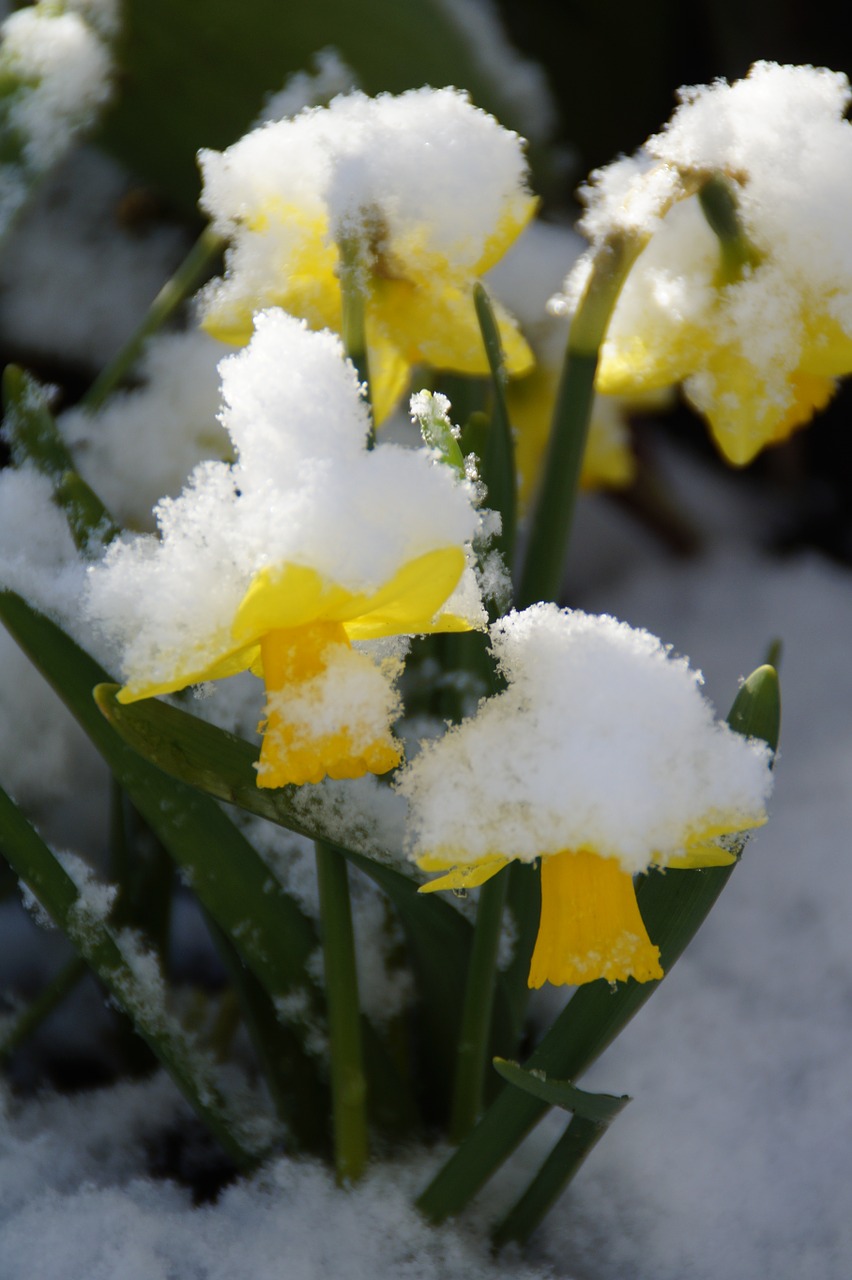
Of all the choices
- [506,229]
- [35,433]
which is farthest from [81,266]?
[506,229]

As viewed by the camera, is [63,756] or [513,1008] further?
[63,756]

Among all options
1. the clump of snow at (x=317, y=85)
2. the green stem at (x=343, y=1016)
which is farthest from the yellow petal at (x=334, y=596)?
the clump of snow at (x=317, y=85)

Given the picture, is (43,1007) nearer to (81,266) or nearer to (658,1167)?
(658,1167)

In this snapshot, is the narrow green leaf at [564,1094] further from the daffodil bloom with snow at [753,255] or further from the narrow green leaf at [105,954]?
the daffodil bloom with snow at [753,255]

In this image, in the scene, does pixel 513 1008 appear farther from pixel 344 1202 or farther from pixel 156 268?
pixel 156 268

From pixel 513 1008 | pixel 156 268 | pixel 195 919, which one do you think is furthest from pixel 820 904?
pixel 156 268

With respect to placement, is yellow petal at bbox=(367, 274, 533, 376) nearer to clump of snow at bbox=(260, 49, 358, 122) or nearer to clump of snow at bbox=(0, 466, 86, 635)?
clump of snow at bbox=(0, 466, 86, 635)
